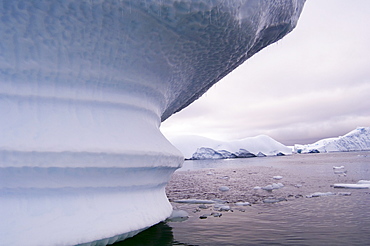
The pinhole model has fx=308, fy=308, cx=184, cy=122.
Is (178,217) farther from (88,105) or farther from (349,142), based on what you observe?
(349,142)

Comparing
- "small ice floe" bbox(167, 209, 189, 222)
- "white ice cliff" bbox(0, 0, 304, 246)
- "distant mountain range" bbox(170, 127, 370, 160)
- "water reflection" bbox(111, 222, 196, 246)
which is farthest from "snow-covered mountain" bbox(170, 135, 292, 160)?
"white ice cliff" bbox(0, 0, 304, 246)

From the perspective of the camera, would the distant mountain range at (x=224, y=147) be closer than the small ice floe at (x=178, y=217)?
No

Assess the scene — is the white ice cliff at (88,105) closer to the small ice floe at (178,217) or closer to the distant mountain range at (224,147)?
the small ice floe at (178,217)

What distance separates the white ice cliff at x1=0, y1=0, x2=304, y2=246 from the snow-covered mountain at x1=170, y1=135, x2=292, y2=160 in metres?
46.4

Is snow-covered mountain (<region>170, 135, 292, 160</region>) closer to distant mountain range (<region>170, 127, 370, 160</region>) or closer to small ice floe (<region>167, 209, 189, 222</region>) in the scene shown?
distant mountain range (<region>170, 127, 370, 160</region>)

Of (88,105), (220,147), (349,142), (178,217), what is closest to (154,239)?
(178,217)

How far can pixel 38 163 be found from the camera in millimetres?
1992

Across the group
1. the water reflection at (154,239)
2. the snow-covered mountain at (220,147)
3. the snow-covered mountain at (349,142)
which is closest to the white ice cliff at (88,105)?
the water reflection at (154,239)

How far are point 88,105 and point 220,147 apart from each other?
48.4m

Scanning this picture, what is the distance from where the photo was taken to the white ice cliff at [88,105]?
1992mm

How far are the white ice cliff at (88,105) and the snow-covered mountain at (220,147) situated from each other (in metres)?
46.4

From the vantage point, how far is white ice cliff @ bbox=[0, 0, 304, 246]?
199 centimetres

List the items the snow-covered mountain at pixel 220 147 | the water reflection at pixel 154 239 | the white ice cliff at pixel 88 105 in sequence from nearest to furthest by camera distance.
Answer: the white ice cliff at pixel 88 105 → the water reflection at pixel 154 239 → the snow-covered mountain at pixel 220 147

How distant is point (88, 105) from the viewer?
2.46 metres
